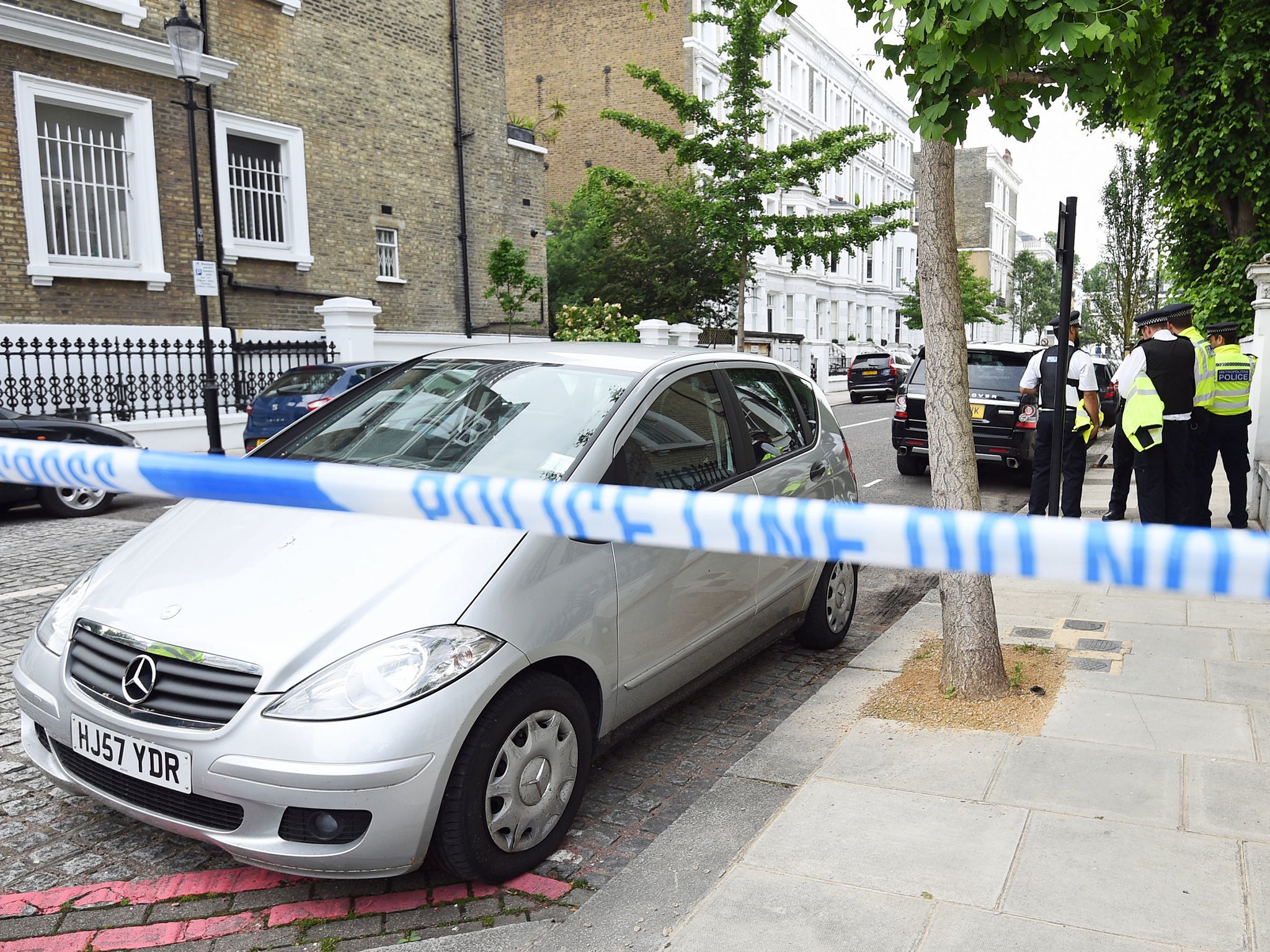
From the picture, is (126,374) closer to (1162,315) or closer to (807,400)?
(807,400)

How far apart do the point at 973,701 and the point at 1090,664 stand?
1003 mm

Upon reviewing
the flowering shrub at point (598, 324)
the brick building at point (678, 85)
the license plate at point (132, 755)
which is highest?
the brick building at point (678, 85)

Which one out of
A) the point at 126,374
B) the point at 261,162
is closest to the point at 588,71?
the point at 261,162

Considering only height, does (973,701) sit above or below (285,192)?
below

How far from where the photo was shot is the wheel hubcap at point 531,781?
308 centimetres

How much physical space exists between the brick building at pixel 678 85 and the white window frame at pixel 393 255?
15.1 m

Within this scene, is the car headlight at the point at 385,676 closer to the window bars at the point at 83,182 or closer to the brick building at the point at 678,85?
the window bars at the point at 83,182

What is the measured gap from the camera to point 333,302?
61.9 feet

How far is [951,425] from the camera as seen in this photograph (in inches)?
189

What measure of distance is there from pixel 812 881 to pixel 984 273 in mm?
94277

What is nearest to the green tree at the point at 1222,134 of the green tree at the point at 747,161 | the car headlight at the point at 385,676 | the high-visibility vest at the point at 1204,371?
the high-visibility vest at the point at 1204,371

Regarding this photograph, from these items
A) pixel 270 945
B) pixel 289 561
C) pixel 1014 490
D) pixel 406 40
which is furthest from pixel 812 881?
pixel 406 40

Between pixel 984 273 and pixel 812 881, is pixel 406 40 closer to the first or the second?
pixel 812 881

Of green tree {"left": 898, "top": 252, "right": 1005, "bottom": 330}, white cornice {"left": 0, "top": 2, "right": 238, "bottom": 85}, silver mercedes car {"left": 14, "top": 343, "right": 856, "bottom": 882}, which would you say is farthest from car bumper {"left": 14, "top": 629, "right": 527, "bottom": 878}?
green tree {"left": 898, "top": 252, "right": 1005, "bottom": 330}
